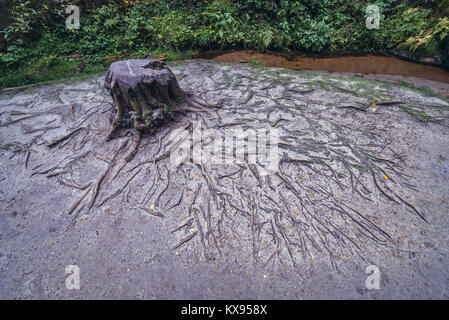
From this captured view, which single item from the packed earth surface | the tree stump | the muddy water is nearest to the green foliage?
the muddy water

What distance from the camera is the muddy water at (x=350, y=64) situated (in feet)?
19.0

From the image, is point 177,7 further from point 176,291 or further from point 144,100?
point 176,291

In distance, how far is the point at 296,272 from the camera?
8.04 feet

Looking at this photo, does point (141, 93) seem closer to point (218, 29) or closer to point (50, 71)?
point (50, 71)

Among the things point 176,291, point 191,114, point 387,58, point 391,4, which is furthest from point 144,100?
point 391,4

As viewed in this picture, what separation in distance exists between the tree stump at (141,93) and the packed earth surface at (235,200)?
21cm

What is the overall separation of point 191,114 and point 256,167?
5.63 feet


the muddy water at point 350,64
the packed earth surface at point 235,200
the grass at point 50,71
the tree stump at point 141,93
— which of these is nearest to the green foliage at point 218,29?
the grass at point 50,71

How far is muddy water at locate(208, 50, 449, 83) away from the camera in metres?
5.80

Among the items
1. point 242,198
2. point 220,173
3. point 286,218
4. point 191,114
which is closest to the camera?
point 286,218

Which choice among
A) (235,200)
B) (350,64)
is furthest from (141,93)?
(350,64)

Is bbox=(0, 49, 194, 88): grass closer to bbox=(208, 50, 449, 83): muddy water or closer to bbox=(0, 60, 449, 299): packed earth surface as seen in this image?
bbox=(0, 60, 449, 299): packed earth surface

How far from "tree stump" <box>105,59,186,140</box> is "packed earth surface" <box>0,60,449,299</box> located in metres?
0.21
